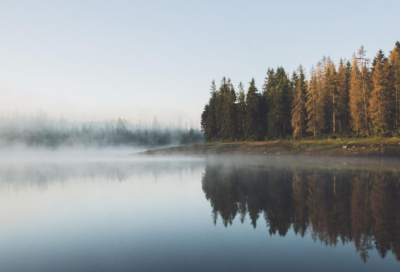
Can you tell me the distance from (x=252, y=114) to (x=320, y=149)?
2945 centimetres

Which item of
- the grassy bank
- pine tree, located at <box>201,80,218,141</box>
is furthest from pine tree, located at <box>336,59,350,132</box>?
pine tree, located at <box>201,80,218,141</box>

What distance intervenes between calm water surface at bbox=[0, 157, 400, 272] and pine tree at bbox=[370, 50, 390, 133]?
36.6 m

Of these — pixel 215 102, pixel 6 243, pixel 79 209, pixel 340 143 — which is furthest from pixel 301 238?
pixel 215 102

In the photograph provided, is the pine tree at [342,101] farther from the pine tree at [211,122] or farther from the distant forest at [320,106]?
the pine tree at [211,122]

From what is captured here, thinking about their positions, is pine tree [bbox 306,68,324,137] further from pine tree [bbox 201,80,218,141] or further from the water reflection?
the water reflection

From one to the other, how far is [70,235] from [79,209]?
3672 millimetres

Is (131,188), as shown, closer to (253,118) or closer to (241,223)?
(241,223)

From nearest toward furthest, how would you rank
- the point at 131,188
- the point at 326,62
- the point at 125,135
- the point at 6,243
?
the point at 6,243 < the point at 131,188 < the point at 326,62 < the point at 125,135

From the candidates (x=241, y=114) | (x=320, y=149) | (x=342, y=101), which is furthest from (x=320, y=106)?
(x=241, y=114)

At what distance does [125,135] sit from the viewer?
191250mm

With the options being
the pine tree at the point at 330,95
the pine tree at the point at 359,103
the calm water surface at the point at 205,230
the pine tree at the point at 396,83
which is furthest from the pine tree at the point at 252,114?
the calm water surface at the point at 205,230

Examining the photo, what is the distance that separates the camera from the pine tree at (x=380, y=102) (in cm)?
4706

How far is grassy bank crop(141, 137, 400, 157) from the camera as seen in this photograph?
3794cm

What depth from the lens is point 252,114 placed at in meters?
72.9
